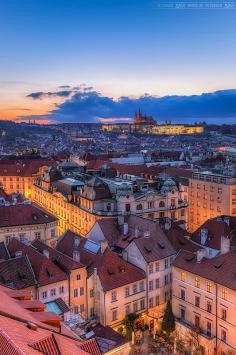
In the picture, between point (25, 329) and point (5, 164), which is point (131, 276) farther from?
point (5, 164)

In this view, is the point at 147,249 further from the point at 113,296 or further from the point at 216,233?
the point at 216,233

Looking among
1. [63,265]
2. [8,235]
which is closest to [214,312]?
[63,265]

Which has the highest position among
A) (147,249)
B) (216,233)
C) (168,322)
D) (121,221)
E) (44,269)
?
(121,221)

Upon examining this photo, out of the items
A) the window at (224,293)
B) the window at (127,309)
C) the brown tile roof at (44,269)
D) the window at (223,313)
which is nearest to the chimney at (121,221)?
the window at (127,309)

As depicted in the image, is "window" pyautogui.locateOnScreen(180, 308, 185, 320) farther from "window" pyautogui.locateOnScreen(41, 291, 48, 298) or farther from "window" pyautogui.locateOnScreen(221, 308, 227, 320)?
"window" pyautogui.locateOnScreen(41, 291, 48, 298)

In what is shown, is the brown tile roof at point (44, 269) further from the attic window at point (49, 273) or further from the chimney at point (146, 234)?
the chimney at point (146, 234)

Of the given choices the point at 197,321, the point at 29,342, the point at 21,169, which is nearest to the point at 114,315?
the point at 197,321
